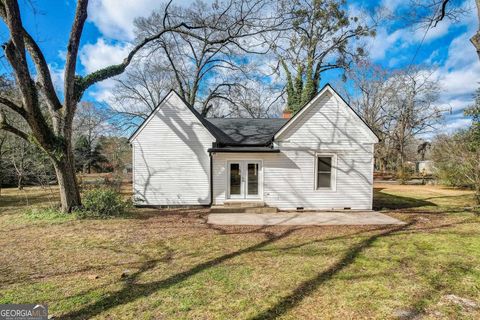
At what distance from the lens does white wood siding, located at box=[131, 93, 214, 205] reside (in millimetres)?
11773

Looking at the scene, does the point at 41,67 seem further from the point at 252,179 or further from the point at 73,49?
the point at 252,179

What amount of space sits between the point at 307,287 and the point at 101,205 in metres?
8.56

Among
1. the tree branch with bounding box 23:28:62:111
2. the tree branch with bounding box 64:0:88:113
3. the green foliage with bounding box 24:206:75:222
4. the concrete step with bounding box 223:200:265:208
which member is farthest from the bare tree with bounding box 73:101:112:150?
the concrete step with bounding box 223:200:265:208

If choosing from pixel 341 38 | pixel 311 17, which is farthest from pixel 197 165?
pixel 341 38

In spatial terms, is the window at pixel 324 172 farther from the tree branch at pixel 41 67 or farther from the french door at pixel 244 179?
the tree branch at pixel 41 67

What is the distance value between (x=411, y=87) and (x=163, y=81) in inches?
1291

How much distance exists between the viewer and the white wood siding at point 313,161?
10.8 meters

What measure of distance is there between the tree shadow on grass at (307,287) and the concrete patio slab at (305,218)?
2.78 m

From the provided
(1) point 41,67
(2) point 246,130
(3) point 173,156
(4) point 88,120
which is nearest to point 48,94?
(1) point 41,67
